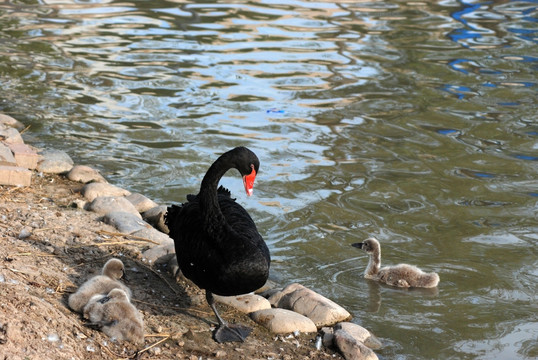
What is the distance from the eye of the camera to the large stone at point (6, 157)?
6595 mm

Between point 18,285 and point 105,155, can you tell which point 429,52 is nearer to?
point 105,155

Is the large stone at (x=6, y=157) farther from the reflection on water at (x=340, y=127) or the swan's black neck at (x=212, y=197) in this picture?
the swan's black neck at (x=212, y=197)

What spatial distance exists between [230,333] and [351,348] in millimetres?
723

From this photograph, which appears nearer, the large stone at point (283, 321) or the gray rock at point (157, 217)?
the large stone at point (283, 321)

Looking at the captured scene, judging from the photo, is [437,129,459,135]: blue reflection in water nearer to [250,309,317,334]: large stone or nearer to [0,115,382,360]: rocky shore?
[0,115,382,360]: rocky shore

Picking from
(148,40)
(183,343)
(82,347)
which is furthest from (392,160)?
(148,40)

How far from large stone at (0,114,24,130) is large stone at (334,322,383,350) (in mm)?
5183

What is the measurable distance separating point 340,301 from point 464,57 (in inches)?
334

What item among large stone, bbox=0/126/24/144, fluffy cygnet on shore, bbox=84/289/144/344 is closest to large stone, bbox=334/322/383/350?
fluffy cygnet on shore, bbox=84/289/144/344

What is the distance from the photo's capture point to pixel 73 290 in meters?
4.73

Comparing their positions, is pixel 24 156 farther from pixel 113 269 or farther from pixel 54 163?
pixel 113 269

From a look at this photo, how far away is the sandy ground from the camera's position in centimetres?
402

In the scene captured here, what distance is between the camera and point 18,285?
443 centimetres

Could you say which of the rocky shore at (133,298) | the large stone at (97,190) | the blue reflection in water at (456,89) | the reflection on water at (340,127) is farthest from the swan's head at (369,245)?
the blue reflection in water at (456,89)
